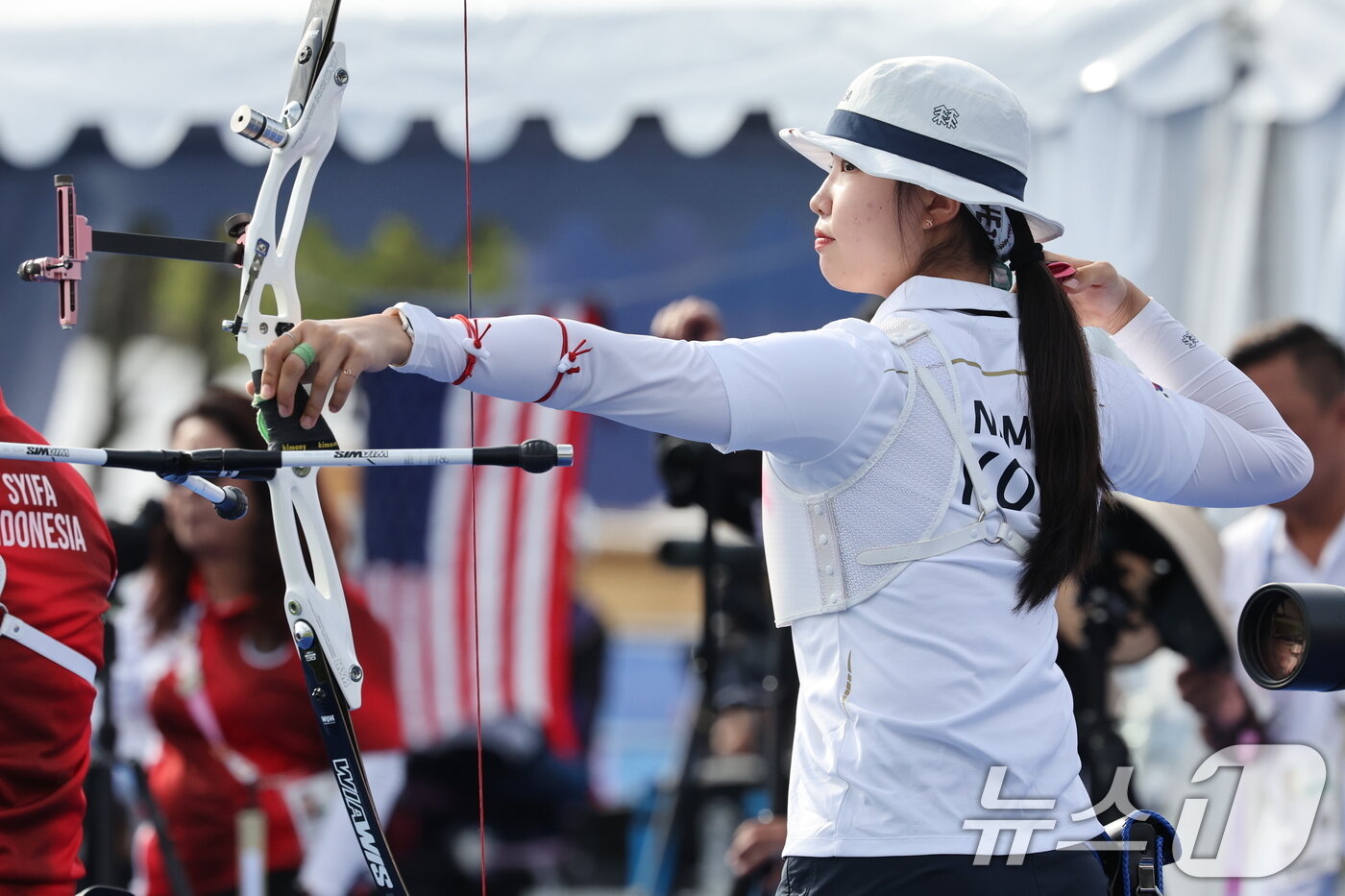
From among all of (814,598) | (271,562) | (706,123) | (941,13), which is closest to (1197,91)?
(941,13)

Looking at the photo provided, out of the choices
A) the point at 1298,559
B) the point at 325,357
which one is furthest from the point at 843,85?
the point at 325,357

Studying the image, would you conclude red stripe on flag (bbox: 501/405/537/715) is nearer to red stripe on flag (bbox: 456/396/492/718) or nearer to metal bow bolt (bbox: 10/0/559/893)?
red stripe on flag (bbox: 456/396/492/718)

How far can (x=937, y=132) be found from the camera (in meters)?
1.51

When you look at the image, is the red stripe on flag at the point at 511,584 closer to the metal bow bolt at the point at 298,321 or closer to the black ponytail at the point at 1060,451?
the metal bow bolt at the point at 298,321

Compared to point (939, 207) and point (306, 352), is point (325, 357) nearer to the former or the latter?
point (306, 352)

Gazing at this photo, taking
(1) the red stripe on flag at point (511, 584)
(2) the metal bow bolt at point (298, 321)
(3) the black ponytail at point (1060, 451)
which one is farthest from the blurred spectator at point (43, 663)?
(1) the red stripe on flag at point (511, 584)

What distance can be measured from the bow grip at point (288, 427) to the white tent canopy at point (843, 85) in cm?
266

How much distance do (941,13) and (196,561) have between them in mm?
2286

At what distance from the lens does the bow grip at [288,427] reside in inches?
53.4

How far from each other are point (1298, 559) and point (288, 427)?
257cm

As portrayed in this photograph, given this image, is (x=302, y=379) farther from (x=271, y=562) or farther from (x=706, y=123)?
(x=706, y=123)

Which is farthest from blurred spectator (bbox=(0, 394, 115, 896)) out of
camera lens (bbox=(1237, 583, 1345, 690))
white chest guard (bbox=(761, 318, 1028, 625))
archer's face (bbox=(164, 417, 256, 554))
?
archer's face (bbox=(164, 417, 256, 554))

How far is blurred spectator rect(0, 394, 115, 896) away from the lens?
1.56 meters

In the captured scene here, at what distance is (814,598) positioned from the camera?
1452 millimetres
